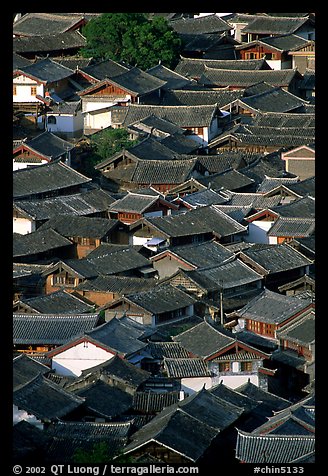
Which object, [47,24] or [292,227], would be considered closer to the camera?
[292,227]

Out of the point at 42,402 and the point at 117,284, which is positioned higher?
the point at 42,402

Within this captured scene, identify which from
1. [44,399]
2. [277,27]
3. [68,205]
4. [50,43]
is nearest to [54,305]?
[44,399]

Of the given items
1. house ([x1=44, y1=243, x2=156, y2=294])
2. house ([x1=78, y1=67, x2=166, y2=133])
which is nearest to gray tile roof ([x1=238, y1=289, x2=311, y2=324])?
house ([x1=44, y1=243, x2=156, y2=294])

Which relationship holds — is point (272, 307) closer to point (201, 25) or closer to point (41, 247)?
point (41, 247)

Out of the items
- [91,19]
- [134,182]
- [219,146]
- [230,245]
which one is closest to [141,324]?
[230,245]

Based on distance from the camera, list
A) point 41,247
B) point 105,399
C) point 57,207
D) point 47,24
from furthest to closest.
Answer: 1. point 47,24
2. point 57,207
3. point 41,247
4. point 105,399

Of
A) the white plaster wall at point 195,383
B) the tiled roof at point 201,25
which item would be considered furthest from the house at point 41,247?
the tiled roof at point 201,25
